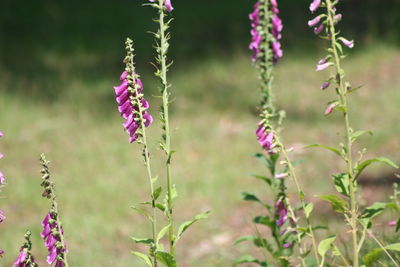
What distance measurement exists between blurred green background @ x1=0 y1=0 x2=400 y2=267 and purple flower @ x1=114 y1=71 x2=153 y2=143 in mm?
2213

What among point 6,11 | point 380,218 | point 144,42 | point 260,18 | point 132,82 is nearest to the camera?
point 132,82

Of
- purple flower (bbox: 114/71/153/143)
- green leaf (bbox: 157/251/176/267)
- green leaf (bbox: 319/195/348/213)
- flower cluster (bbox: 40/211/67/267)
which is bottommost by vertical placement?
green leaf (bbox: 319/195/348/213)

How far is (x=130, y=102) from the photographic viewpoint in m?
2.92

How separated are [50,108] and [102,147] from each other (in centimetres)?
177

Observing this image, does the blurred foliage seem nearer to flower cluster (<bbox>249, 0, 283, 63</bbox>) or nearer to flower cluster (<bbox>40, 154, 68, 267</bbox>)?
flower cluster (<bbox>249, 0, 283, 63</bbox>)

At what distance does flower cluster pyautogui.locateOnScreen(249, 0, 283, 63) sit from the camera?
14.6 feet

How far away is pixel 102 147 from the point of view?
9.32 metres

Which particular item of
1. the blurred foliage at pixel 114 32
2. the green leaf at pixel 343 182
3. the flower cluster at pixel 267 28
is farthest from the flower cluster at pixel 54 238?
the blurred foliage at pixel 114 32

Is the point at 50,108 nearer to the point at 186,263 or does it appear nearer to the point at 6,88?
the point at 6,88

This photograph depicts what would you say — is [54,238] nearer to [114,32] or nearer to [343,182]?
[343,182]

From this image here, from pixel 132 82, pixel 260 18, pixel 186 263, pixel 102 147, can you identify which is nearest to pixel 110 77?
pixel 102 147

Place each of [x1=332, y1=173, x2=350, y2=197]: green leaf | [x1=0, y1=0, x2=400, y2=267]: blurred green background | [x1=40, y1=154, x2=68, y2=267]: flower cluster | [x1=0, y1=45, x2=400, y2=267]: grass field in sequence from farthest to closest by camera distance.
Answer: [x1=0, y1=0, x2=400, y2=267]: blurred green background, [x1=0, y1=45, x2=400, y2=267]: grass field, [x1=332, y1=173, x2=350, y2=197]: green leaf, [x1=40, y1=154, x2=68, y2=267]: flower cluster

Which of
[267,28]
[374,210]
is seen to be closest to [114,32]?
[267,28]

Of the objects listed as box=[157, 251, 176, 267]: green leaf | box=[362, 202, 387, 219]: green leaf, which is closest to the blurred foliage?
box=[157, 251, 176, 267]: green leaf
